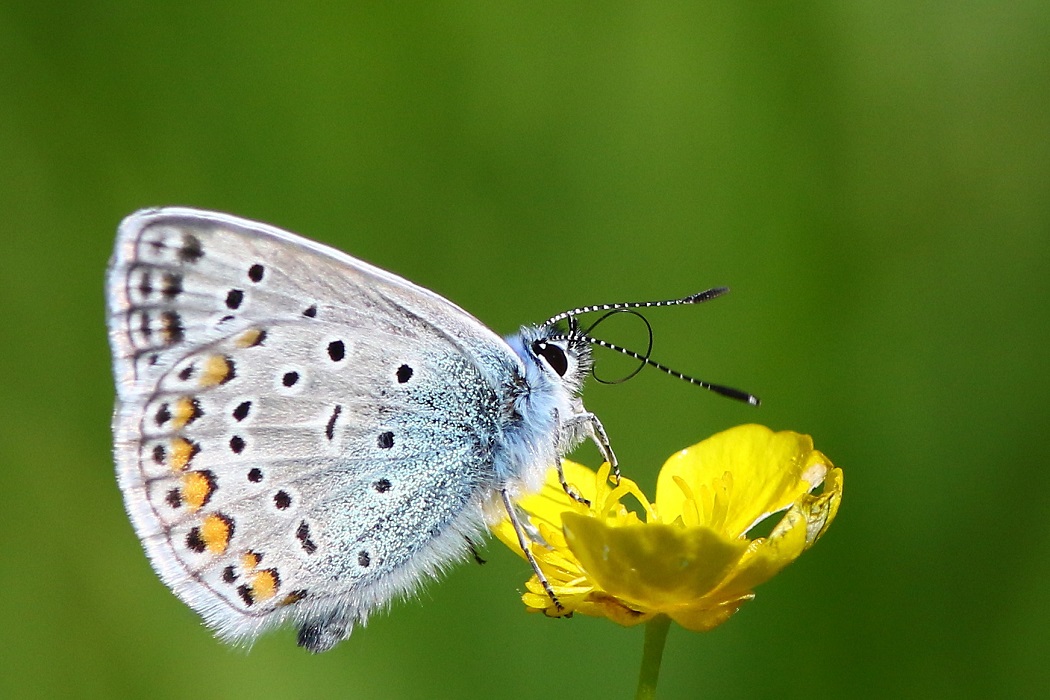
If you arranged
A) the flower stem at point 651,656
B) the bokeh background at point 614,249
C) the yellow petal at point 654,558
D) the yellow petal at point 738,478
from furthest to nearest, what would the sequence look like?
the bokeh background at point 614,249, the yellow petal at point 738,478, the yellow petal at point 654,558, the flower stem at point 651,656

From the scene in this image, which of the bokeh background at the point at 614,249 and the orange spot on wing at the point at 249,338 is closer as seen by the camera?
the orange spot on wing at the point at 249,338

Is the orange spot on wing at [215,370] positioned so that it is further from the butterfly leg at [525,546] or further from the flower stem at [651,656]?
the flower stem at [651,656]

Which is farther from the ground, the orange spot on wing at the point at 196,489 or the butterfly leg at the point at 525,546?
the orange spot on wing at the point at 196,489

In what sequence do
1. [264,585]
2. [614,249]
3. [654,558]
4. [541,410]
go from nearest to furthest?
[654,558] < [264,585] < [541,410] < [614,249]

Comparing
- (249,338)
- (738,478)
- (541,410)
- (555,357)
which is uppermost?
(249,338)

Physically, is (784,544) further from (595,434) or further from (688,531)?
(595,434)

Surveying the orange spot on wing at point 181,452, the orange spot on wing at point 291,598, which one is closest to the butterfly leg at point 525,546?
the orange spot on wing at point 291,598

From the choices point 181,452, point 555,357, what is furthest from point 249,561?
point 555,357
